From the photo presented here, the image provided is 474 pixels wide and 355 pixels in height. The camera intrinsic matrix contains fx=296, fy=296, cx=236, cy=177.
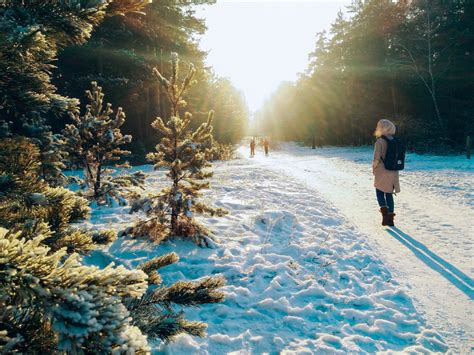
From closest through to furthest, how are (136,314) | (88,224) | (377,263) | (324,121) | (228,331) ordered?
(136,314), (228,331), (377,263), (88,224), (324,121)

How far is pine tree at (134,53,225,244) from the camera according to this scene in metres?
5.12

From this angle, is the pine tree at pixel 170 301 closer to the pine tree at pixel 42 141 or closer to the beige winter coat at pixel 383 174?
the pine tree at pixel 42 141

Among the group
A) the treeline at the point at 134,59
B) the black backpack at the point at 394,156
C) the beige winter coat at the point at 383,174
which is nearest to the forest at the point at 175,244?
the beige winter coat at the point at 383,174

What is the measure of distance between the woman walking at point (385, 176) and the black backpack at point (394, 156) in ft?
0.22

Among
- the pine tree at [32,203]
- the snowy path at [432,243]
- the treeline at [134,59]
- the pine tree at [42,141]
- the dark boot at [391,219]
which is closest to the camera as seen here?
the pine tree at [32,203]

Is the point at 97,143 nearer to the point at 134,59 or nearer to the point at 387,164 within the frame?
the point at 387,164

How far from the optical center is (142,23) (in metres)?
19.7

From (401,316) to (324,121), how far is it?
45.1 m

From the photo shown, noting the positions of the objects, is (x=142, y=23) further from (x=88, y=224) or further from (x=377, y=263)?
(x=377, y=263)

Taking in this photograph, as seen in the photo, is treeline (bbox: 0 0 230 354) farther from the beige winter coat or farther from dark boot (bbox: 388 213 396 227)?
dark boot (bbox: 388 213 396 227)

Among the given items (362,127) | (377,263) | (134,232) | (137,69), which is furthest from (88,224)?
(362,127)

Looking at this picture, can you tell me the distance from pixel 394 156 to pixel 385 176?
0.50m

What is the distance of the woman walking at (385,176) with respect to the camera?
6863mm

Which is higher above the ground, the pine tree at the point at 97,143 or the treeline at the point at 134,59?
the treeline at the point at 134,59
